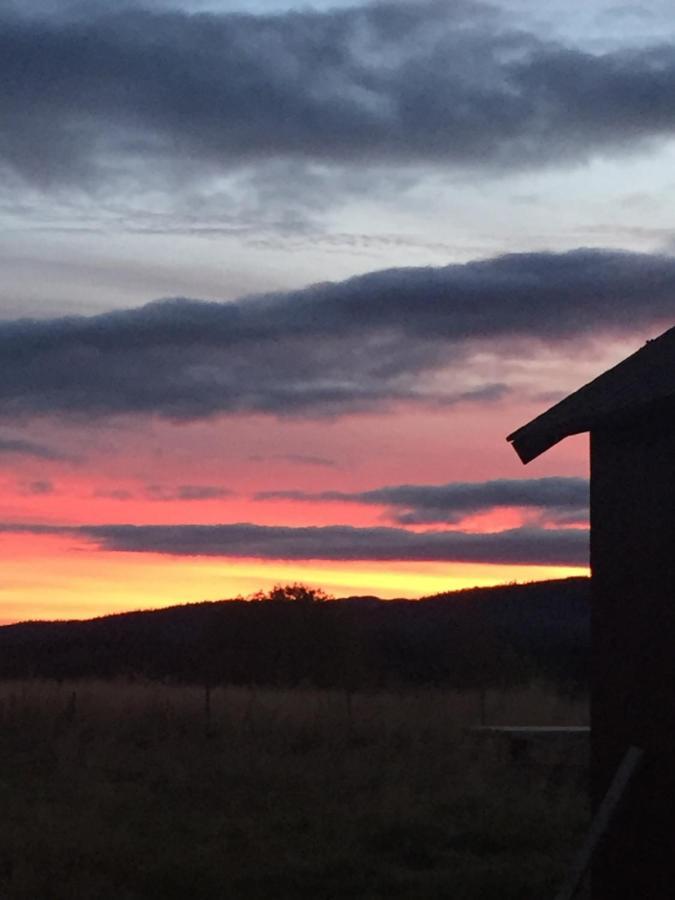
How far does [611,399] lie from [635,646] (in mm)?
1826

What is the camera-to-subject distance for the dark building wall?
10047 millimetres

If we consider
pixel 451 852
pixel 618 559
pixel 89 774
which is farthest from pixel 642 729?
pixel 89 774

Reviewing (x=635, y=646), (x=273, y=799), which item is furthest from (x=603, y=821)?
(x=273, y=799)

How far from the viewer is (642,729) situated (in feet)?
33.8

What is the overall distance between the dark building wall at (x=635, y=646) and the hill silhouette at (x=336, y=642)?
33658mm

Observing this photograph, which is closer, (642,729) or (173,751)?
(642,729)

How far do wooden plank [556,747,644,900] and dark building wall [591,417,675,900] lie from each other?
0.15m

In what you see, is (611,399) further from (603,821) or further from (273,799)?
(273,799)

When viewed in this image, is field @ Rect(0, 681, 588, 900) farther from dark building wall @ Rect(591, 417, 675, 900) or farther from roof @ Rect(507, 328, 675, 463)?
roof @ Rect(507, 328, 675, 463)

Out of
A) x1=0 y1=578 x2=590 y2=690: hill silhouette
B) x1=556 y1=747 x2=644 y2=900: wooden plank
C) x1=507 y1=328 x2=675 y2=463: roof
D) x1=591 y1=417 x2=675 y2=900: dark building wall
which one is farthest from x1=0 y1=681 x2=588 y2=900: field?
x1=0 y1=578 x2=590 y2=690: hill silhouette

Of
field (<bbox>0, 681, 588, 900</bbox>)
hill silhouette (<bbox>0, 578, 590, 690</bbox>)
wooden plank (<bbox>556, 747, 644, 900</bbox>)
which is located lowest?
field (<bbox>0, 681, 588, 900</bbox>)

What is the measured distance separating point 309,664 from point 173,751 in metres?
26.9

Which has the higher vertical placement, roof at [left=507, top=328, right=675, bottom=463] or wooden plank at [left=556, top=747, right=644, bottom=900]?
roof at [left=507, top=328, right=675, bottom=463]

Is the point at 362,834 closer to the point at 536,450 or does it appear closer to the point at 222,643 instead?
the point at 536,450
